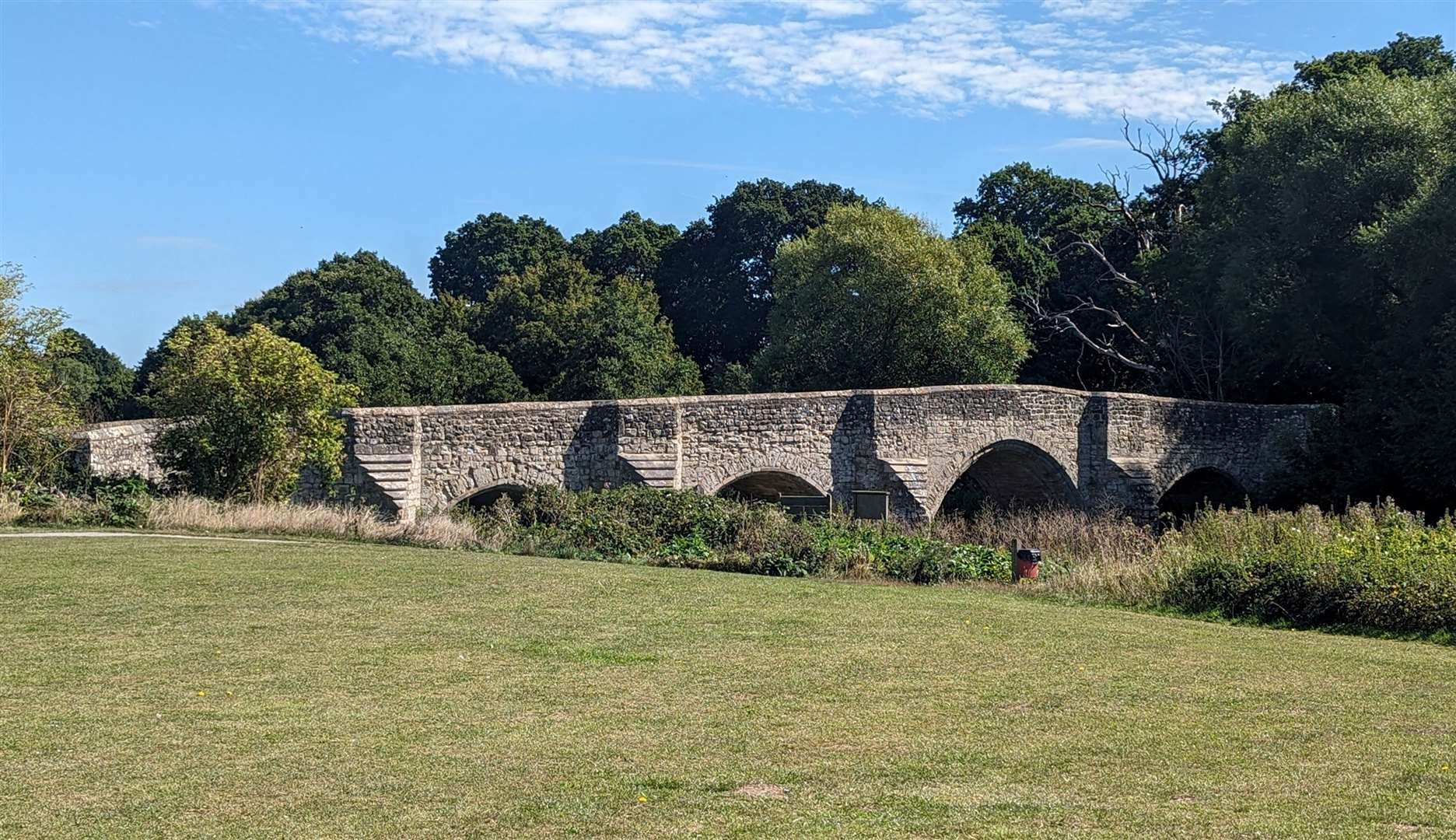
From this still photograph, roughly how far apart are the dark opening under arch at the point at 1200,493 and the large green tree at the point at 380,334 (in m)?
18.1

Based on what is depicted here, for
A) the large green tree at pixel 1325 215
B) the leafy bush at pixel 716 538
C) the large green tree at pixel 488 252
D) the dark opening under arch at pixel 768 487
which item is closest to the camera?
the leafy bush at pixel 716 538

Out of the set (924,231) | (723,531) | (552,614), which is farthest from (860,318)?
(552,614)

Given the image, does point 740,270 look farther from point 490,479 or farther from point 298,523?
point 298,523

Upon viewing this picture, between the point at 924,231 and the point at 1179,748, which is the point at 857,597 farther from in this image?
the point at 924,231

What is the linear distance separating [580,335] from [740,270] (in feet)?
44.0

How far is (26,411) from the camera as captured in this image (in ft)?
62.0

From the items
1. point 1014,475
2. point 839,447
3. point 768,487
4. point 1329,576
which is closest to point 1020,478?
point 1014,475

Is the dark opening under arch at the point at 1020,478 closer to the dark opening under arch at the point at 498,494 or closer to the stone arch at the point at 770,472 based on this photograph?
the stone arch at the point at 770,472

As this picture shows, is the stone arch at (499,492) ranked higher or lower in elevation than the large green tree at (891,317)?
lower

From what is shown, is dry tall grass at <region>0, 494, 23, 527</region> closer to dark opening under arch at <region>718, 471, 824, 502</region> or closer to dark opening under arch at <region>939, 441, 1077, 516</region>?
dark opening under arch at <region>718, 471, 824, 502</region>

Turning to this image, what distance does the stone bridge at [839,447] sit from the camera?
21219mm

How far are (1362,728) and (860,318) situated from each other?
1103 inches

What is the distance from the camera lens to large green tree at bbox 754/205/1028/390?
35406 mm

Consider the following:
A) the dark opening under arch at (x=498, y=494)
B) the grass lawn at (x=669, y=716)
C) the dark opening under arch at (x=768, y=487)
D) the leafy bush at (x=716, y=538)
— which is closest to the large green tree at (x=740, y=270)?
the dark opening under arch at (x=768, y=487)
